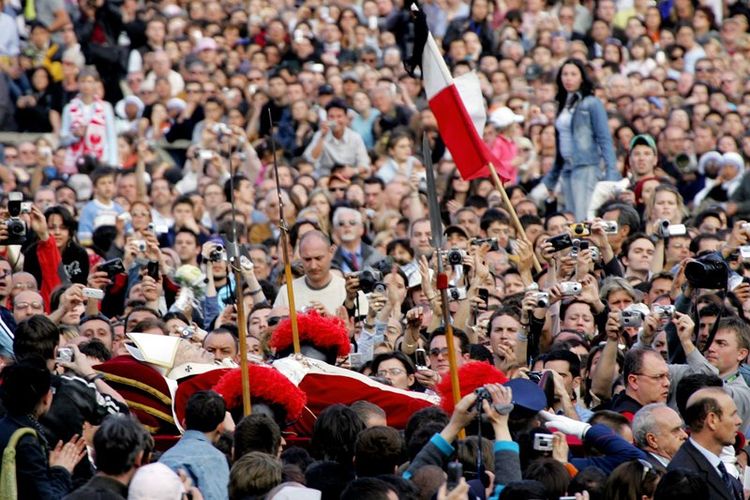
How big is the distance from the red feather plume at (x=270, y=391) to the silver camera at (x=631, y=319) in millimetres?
2177

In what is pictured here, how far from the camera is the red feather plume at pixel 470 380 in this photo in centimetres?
1015

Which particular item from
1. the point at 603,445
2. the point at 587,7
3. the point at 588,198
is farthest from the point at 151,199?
the point at 603,445

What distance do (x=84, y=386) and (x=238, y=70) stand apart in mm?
14979

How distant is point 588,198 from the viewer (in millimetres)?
18109

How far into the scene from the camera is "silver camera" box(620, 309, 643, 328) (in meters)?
11.4

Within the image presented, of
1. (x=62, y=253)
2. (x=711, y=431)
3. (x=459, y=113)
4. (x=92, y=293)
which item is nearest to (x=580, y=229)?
(x=459, y=113)

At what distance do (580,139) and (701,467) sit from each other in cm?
926

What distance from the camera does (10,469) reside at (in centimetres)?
845

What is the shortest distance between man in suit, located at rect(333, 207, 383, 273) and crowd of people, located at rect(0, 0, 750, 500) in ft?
0.17

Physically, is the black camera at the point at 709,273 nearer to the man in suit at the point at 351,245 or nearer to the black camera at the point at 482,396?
the black camera at the point at 482,396

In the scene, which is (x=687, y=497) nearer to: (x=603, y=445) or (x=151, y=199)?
(x=603, y=445)

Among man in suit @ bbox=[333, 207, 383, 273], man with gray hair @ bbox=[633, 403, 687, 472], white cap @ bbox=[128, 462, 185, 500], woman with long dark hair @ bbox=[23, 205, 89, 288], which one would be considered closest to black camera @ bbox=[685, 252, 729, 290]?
man with gray hair @ bbox=[633, 403, 687, 472]

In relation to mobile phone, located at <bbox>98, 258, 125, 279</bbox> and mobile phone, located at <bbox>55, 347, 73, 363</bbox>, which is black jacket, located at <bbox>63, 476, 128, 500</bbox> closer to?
mobile phone, located at <bbox>55, 347, 73, 363</bbox>

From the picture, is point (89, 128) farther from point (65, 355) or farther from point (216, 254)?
point (65, 355)
